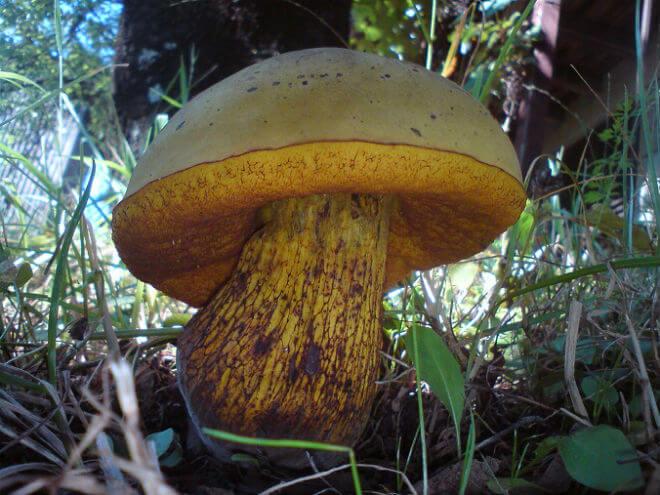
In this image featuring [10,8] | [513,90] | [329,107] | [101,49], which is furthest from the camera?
[513,90]

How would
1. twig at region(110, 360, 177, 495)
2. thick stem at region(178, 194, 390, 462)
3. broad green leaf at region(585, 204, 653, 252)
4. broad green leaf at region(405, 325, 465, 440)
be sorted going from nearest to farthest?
twig at region(110, 360, 177, 495) → broad green leaf at region(405, 325, 465, 440) → thick stem at region(178, 194, 390, 462) → broad green leaf at region(585, 204, 653, 252)

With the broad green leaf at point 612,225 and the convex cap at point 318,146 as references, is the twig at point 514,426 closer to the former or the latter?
the convex cap at point 318,146

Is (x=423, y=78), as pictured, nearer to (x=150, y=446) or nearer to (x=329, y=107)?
(x=329, y=107)

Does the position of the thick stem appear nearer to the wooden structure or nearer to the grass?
the grass

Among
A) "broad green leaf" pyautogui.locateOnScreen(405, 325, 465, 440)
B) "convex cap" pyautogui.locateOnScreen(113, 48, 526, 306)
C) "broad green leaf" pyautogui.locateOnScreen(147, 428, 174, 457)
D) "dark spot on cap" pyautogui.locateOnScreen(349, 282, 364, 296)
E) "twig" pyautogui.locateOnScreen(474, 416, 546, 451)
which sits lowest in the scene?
"twig" pyautogui.locateOnScreen(474, 416, 546, 451)

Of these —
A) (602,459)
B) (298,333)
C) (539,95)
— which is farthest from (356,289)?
(539,95)

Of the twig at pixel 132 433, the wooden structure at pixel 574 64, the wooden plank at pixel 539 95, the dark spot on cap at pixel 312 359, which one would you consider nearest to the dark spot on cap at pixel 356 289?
the dark spot on cap at pixel 312 359

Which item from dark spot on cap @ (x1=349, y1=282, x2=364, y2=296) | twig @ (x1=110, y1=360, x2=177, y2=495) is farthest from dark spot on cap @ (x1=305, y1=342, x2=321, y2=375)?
twig @ (x1=110, y1=360, x2=177, y2=495)

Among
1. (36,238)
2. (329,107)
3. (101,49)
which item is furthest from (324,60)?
(36,238)
